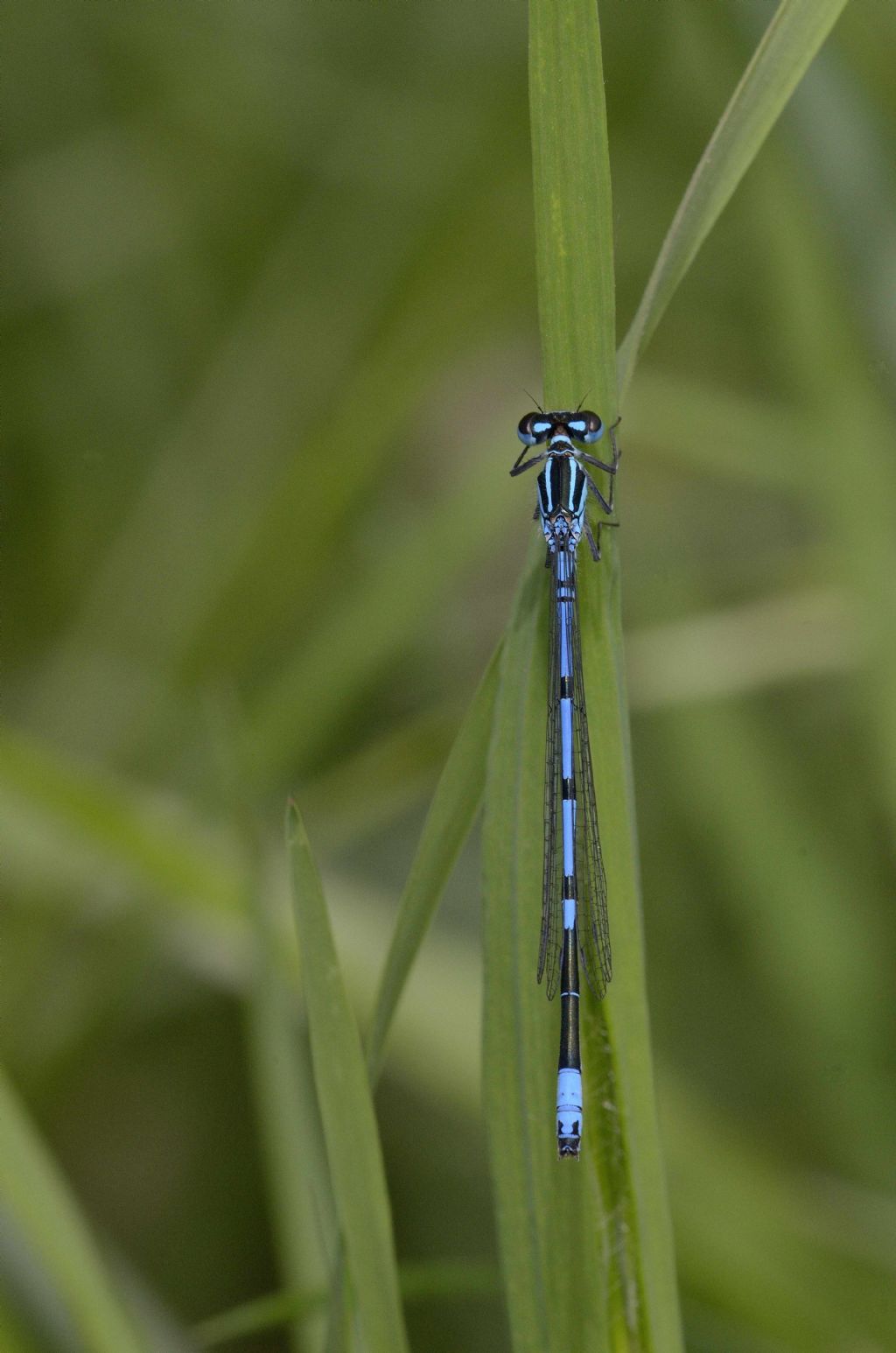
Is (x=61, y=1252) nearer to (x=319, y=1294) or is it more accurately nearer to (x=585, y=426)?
(x=319, y=1294)

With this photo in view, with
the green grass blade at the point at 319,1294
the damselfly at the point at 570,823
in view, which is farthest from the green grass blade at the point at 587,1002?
the green grass blade at the point at 319,1294

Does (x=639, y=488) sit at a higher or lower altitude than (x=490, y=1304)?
higher

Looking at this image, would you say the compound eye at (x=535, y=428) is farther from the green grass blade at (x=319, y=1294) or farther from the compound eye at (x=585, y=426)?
the green grass blade at (x=319, y=1294)

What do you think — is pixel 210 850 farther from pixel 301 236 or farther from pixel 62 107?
pixel 62 107

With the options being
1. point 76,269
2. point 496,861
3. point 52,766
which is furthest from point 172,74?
point 496,861

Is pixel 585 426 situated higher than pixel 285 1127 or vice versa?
pixel 585 426

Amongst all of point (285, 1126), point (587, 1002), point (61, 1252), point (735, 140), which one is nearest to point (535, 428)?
point (735, 140)

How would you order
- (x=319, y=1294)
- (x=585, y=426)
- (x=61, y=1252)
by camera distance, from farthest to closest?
(x=319, y=1294)
(x=585, y=426)
(x=61, y=1252)
